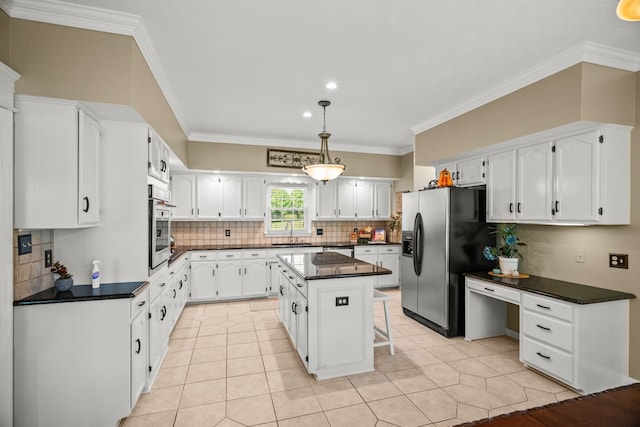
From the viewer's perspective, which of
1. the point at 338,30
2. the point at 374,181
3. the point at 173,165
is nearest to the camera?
the point at 338,30

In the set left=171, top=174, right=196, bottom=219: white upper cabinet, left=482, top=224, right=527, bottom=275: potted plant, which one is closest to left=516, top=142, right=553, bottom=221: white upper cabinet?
left=482, top=224, right=527, bottom=275: potted plant

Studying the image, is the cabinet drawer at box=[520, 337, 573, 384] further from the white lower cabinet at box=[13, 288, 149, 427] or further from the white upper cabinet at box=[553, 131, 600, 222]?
the white lower cabinet at box=[13, 288, 149, 427]

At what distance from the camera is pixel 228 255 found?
5.22 metres

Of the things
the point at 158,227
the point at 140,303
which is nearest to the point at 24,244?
the point at 140,303

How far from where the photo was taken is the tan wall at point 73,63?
201 cm

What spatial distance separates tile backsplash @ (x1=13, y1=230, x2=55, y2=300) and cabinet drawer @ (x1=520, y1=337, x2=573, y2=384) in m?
3.99

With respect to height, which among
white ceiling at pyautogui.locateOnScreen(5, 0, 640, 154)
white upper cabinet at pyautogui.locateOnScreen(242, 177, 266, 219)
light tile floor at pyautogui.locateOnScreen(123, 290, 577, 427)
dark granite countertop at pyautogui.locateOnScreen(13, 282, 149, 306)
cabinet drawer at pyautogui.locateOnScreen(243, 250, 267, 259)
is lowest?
light tile floor at pyautogui.locateOnScreen(123, 290, 577, 427)

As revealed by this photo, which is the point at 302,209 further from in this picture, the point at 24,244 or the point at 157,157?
the point at 24,244

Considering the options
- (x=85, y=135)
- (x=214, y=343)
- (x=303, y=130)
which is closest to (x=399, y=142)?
(x=303, y=130)

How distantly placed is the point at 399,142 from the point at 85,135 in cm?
481

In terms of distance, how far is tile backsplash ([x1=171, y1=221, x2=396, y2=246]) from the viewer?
5527mm

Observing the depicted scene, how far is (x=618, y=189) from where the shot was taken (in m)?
2.66

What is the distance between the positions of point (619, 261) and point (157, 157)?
13.9ft

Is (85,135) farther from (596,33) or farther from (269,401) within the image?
(596,33)
